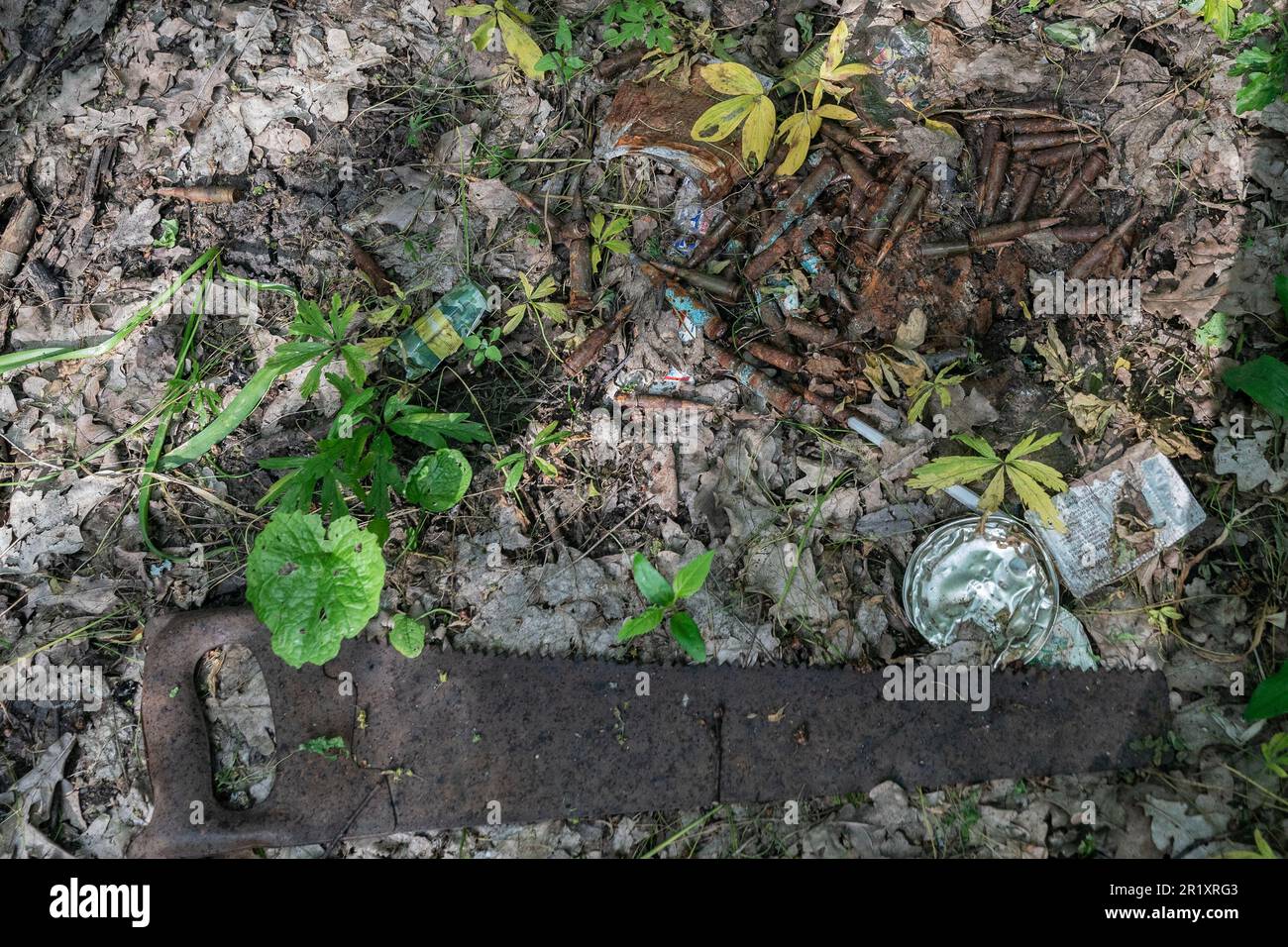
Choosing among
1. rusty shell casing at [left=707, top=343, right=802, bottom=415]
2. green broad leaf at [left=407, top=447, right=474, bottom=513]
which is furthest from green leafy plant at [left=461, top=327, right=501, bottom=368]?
rusty shell casing at [left=707, top=343, right=802, bottom=415]

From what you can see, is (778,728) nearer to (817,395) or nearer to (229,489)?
(817,395)

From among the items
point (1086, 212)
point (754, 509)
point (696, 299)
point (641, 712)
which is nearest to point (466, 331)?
point (696, 299)

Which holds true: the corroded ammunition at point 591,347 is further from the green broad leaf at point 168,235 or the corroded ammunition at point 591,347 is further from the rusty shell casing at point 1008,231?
the green broad leaf at point 168,235

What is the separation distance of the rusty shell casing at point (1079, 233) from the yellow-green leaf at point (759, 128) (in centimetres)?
118

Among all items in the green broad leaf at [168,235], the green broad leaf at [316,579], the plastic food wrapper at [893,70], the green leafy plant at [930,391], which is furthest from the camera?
the green broad leaf at [168,235]

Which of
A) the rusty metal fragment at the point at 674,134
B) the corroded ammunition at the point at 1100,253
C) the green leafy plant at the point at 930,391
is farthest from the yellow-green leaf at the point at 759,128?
the corroded ammunition at the point at 1100,253

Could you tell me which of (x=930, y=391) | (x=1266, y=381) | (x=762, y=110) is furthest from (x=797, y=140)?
(x=1266, y=381)

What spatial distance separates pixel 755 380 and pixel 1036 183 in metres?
1.30

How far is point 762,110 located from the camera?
266 cm

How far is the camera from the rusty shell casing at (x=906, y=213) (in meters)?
2.95

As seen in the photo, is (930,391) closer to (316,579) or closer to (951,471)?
(951,471)

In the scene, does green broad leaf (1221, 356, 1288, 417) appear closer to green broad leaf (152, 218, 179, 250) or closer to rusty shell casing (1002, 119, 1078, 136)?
rusty shell casing (1002, 119, 1078, 136)

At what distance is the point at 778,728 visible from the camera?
2.63 meters
